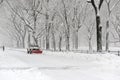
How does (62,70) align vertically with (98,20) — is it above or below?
below

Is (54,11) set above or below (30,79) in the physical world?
above

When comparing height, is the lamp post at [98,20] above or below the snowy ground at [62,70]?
above

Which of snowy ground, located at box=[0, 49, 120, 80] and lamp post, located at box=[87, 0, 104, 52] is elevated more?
lamp post, located at box=[87, 0, 104, 52]

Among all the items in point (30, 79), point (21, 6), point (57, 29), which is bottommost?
point (30, 79)

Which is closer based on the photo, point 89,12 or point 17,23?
point 89,12

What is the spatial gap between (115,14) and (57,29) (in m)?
13.6

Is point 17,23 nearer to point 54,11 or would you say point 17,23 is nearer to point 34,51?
point 54,11

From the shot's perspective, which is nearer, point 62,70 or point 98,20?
point 62,70

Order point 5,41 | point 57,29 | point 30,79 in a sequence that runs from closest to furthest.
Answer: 1. point 30,79
2. point 57,29
3. point 5,41

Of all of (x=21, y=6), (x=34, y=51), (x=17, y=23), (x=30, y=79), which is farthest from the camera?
(x=17, y=23)

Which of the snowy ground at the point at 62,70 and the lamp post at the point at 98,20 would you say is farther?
the lamp post at the point at 98,20

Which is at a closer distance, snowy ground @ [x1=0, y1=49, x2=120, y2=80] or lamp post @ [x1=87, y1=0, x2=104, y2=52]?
snowy ground @ [x1=0, y1=49, x2=120, y2=80]

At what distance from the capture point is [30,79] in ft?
43.6

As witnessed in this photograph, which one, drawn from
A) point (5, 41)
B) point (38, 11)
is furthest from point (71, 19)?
point (5, 41)
